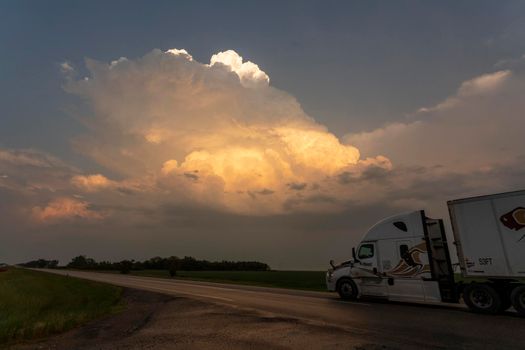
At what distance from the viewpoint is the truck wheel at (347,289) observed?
763 inches

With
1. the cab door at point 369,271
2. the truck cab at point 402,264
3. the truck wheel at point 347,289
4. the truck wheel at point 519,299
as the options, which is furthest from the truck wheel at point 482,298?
the truck wheel at point 347,289

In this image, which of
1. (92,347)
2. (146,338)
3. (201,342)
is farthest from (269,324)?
(92,347)

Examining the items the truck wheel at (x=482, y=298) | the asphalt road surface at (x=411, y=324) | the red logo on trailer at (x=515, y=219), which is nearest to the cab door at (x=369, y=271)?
the asphalt road surface at (x=411, y=324)

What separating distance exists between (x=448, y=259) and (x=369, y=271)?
11.9 feet

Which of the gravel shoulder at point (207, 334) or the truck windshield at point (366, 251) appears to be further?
the truck windshield at point (366, 251)

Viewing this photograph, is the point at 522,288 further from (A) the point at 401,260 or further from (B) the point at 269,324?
(B) the point at 269,324

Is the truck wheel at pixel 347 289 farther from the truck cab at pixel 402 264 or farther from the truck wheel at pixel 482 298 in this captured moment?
the truck wheel at pixel 482 298

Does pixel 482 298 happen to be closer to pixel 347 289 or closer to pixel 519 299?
pixel 519 299

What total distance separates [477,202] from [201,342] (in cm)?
1145

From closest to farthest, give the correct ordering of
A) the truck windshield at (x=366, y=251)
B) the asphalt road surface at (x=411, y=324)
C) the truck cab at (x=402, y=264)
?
1. the asphalt road surface at (x=411, y=324)
2. the truck cab at (x=402, y=264)
3. the truck windshield at (x=366, y=251)

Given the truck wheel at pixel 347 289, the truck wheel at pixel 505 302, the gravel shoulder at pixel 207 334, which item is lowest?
the gravel shoulder at pixel 207 334

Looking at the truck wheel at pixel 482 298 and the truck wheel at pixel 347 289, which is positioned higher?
the truck wheel at pixel 347 289

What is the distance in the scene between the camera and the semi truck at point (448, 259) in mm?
14047

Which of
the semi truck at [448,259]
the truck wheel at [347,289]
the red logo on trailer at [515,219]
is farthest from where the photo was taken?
the truck wheel at [347,289]
